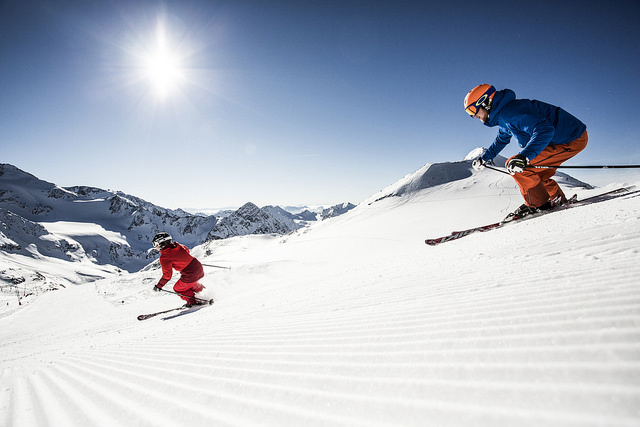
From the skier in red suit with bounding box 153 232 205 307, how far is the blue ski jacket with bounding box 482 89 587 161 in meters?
8.42

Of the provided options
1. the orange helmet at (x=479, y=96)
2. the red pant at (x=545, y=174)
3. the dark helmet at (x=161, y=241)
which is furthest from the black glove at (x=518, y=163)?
the dark helmet at (x=161, y=241)

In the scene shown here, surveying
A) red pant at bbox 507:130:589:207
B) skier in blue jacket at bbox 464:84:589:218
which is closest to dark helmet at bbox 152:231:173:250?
Result: skier in blue jacket at bbox 464:84:589:218

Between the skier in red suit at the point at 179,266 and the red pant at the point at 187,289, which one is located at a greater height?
the skier in red suit at the point at 179,266

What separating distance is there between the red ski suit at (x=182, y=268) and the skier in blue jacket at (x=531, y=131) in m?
8.16

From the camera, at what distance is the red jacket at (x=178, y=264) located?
6.68 meters

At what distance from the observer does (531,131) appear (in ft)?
16.9

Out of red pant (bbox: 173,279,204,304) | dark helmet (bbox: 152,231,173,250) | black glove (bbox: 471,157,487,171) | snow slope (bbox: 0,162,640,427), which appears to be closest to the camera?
snow slope (bbox: 0,162,640,427)

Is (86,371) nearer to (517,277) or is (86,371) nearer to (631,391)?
(631,391)

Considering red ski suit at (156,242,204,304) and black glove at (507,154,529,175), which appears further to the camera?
red ski suit at (156,242,204,304)

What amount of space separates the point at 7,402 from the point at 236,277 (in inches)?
310

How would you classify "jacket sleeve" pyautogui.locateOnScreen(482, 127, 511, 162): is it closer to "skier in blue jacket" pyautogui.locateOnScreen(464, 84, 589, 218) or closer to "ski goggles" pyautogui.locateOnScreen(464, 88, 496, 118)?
"skier in blue jacket" pyautogui.locateOnScreen(464, 84, 589, 218)

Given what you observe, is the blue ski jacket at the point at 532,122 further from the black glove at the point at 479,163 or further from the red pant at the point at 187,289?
the red pant at the point at 187,289

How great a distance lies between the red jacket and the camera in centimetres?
668

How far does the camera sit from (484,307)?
1820 millimetres
